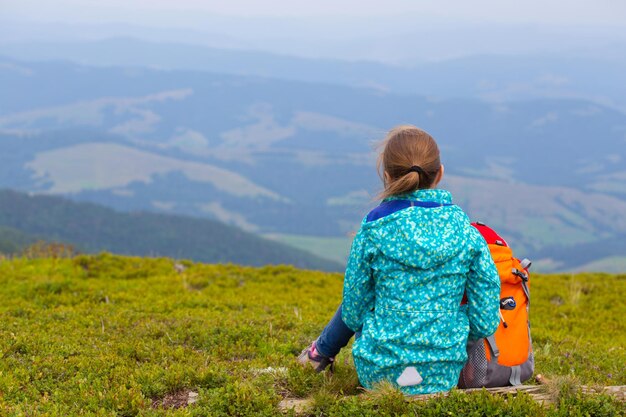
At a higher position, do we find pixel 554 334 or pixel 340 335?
pixel 340 335

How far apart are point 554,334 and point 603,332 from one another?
1902 millimetres

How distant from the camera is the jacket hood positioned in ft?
20.1

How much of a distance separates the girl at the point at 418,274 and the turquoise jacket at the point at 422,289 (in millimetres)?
10

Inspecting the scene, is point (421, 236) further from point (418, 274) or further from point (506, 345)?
point (506, 345)

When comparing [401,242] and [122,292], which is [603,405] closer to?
[401,242]

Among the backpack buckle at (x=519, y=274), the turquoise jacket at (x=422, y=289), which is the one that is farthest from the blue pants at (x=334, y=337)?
the backpack buckle at (x=519, y=274)

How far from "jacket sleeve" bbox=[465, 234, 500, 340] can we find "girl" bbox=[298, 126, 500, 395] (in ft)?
0.03

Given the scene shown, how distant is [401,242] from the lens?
6152mm

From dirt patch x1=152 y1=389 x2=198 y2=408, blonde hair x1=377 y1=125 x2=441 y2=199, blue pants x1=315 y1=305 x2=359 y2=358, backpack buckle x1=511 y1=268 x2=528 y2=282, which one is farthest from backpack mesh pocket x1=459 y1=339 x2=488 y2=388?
dirt patch x1=152 y1=389 x2=198 y2=408

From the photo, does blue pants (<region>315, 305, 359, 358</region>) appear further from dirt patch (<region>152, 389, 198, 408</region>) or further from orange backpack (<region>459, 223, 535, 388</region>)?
dirt patch (<region>152, 389, 198, 408</region>)

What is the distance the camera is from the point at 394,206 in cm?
632

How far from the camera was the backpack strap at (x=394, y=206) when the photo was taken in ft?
20.6

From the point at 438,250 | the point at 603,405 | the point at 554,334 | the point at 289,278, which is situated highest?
the point at 438,250

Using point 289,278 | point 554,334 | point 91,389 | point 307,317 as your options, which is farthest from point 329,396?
point 289,278
